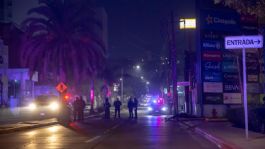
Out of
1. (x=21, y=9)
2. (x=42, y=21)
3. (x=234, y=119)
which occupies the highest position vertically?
(x=21, y=9)

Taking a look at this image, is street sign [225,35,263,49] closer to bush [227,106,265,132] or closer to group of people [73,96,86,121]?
bush [227,106,265,132]

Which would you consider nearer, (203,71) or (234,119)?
(234,119)

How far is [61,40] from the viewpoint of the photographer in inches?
1679

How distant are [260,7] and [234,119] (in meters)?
13.9

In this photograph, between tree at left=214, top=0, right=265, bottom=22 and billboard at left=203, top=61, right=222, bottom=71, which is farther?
billboard at left=203, top=61, right=222, bottom=71

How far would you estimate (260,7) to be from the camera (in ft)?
50.2

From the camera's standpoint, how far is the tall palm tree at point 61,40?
42.2 meters

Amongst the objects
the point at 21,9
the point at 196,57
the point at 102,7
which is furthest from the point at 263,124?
the point at 102,7

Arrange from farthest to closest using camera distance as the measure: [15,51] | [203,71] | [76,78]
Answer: [15,51] < [76,78] < [203,71]

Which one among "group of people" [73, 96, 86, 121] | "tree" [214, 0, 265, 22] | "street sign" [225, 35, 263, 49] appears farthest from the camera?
"group of people" [73, 96, 86, 121]

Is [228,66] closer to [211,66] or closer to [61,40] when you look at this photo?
[211,66]

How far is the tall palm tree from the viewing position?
138 ft

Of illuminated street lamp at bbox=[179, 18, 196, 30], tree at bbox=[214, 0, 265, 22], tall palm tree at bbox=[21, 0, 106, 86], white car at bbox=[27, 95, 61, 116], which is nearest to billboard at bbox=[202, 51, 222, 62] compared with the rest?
illuminated street lamp at bbox=[179, 18, 196, 30]

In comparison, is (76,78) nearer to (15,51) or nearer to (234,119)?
(234,119)
